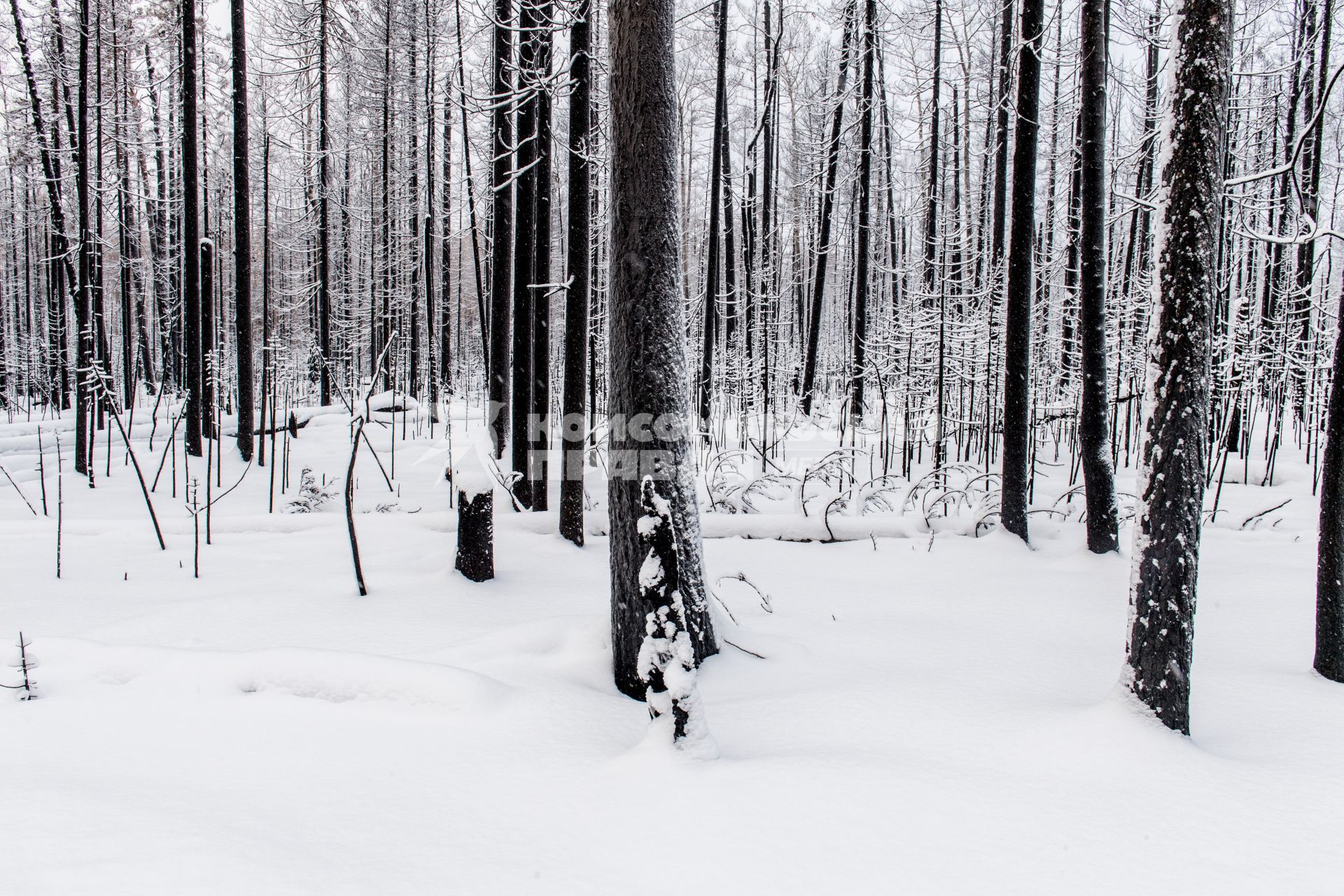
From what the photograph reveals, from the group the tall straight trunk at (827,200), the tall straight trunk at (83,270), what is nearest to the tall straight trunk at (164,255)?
the tall straight trunk at (83,270)

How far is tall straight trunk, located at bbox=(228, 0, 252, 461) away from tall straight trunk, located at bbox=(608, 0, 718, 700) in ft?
30.5

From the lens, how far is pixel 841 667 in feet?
11.5

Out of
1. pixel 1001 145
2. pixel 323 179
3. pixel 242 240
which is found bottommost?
pixel 242 240

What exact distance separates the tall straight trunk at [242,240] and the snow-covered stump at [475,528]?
7.58 meters

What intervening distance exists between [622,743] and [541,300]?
5188 mm

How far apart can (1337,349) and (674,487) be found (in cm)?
302

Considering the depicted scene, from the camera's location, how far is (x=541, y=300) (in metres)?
7.06

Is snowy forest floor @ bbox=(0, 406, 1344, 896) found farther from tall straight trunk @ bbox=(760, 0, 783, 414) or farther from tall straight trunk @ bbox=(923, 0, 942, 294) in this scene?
tall straight trunk @ bbox=(923, 0, 942, 294)

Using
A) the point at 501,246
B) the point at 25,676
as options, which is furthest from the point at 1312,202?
the point at 25,676

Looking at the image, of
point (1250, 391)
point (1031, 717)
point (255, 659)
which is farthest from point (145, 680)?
point (1250, 391)

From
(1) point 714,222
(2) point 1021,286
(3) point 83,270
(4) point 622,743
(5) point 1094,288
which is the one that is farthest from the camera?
(1) point 714,222

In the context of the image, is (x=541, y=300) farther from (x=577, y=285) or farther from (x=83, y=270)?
(x=83, y=270)

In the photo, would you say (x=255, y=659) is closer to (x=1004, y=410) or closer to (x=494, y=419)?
(x=1004, y=410)

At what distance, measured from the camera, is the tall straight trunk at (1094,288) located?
5.38 metres
